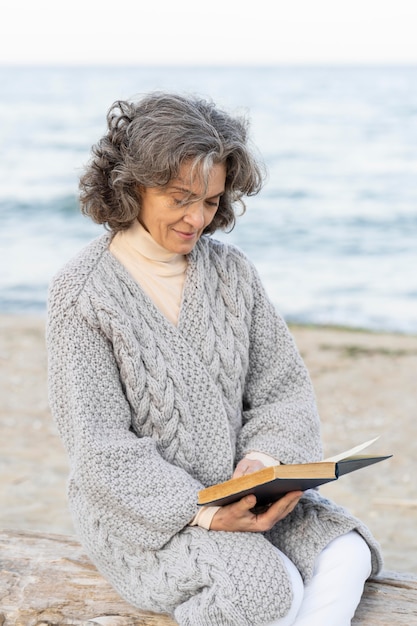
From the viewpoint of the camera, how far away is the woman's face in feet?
6.90

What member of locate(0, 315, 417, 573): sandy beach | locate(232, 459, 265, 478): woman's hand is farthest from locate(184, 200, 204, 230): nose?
locate(0, 315, 417, 573): sandy beach

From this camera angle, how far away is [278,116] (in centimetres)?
2500

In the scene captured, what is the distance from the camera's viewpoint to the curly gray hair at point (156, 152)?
2068 millimetres

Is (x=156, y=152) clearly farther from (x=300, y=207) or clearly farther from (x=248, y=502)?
(x=300, y=207)

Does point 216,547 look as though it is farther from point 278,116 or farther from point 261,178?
point 278,116

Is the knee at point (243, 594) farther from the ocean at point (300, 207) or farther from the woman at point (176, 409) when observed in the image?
the ocean at point (300, 207)

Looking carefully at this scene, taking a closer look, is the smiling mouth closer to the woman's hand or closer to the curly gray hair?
the curly gray hair

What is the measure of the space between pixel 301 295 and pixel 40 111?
20.6 metres

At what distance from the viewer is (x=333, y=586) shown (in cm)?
212

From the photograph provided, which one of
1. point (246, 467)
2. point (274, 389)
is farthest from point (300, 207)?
point (246, 467)

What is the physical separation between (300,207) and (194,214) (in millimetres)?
11955

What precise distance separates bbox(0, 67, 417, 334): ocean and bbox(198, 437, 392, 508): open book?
922 millimetres

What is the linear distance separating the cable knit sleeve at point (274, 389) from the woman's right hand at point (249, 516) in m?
0.27

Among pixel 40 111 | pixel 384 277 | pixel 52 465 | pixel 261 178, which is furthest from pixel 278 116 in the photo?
pixel 261 178
